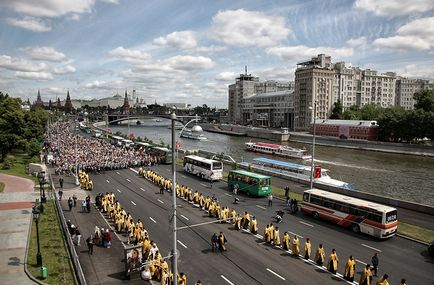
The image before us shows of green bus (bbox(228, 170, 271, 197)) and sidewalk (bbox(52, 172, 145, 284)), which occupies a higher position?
green bus (bbox(228, 170, 271, 197))

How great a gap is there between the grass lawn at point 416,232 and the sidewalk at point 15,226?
22.7m

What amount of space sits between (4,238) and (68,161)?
28279 mm

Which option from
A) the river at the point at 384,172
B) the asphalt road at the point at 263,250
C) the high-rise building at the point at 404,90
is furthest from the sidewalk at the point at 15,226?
the high-rise building at the point at 404,90

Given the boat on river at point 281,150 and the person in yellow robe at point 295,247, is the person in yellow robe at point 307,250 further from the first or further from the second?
the boat on river at point 281,150

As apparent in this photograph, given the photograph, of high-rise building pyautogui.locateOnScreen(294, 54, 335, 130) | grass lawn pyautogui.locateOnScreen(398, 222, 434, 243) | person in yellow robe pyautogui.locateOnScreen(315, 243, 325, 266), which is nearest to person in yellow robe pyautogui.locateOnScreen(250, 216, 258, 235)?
person in yellow robe pyautogui.locateOnScreen(315, 243, 325, 266)

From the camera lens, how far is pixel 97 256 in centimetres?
2042

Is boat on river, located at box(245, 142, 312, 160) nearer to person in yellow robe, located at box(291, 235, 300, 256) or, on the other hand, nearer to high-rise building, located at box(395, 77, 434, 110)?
person in yellow robe, located at box(291, 235, 300, 256)

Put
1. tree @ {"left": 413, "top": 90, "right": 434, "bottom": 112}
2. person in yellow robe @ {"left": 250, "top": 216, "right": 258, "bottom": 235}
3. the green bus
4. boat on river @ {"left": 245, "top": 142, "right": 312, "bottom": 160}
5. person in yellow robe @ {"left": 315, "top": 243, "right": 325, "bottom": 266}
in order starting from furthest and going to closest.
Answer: tree @ {"left": 413, "top": 90, "right": 434, "bottom": 112}, boat on river @ {"left": 245, "top": 142, "right": 312, "bottom": 160}, the green bus, person in yellow robe @ {"left": 250, "top": 216, "right": 258, "bottom": 235}, person in yellow robe @ {"left": 315, "top": 243, "right": 325, "bottom": 266}

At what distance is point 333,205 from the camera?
87.1 feet

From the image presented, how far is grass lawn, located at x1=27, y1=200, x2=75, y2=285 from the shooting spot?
696 inches

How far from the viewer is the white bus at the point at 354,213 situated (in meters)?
23.2

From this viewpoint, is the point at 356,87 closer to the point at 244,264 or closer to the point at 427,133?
the point at 427,133

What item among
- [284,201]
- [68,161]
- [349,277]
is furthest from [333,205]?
[68,161]

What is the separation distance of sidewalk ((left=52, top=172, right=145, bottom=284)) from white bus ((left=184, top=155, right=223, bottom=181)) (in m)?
15.5
